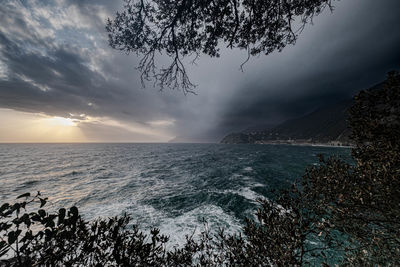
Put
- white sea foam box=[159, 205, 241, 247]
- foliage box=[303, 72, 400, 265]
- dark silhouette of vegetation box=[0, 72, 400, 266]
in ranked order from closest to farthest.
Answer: dark silhouette of vegetation box=[0, 72, 400, 266]
foliage box=[303, 72, 400, 265]
white sea foam box=[159, 205, 241, 247]

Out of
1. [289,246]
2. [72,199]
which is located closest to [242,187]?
[289,246]

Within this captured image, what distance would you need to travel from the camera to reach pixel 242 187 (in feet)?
70.2

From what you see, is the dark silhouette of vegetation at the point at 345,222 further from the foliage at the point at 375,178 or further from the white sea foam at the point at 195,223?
the white sea foam at the point at 195,223

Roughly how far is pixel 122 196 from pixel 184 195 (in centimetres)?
793

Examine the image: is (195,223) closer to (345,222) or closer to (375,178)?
(345,222)

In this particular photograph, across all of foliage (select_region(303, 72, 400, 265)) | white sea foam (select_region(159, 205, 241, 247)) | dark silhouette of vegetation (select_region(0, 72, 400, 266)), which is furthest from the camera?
white sea foam (select_region(159, 205, 241, 247))

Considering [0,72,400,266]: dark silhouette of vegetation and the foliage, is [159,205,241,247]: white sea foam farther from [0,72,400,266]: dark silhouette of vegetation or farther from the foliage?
the foliage

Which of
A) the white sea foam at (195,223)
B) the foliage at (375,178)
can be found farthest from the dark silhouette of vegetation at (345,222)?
the white sea foam at (195,223)

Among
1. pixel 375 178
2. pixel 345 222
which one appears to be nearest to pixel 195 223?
pixel 345 222

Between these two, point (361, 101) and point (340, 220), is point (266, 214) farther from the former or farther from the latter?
point (361, 101)

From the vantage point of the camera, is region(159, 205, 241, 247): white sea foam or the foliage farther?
region(159, 205, 241, 247): white sea foam

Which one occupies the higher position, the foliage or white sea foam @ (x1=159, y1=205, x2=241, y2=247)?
the foliage

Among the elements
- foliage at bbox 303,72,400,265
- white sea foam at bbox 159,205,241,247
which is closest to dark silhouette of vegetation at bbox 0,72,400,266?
foliage at bbox 303,72,400,265

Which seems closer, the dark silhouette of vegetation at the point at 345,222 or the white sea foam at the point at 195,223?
the dark silhouette of vegetation at the point at 345,222
